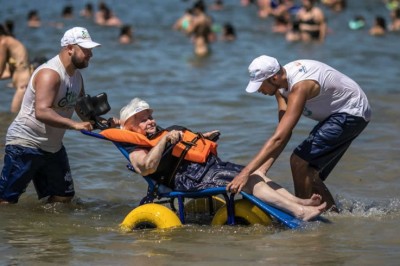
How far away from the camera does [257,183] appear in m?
7.20

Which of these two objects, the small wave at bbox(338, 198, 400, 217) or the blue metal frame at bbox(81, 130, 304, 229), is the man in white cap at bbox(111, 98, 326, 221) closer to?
the blue metal frame at bbox(81, 130, 304, 229)

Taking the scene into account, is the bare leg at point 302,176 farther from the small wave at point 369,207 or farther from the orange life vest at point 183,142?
the orange life vest at point 183,142

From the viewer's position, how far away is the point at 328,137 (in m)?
7.52

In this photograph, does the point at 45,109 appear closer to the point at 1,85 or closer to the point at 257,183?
the point at 257,183

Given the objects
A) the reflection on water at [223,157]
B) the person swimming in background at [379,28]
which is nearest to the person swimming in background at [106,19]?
the reflection on water at [223,157]

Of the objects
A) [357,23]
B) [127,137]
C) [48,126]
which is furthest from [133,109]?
[357,23]

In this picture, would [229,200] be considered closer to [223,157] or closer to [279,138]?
[279,138]

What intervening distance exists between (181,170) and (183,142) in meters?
0.22

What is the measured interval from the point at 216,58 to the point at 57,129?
14358 mm

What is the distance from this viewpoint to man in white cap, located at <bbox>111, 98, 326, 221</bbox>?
7.14 meters

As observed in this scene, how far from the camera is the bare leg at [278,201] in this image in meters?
7.14

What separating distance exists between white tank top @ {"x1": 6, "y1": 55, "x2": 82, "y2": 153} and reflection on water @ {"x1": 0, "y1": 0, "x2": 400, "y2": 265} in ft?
2.19

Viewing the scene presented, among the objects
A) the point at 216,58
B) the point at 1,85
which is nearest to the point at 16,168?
the point at 1,85

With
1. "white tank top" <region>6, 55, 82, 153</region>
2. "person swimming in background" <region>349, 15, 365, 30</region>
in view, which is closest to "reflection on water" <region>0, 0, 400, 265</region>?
"white tank top" <region>6, 55, 82, 153</region>
